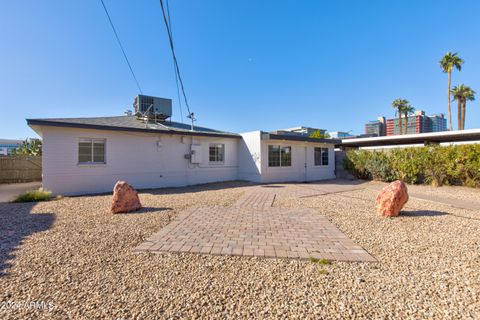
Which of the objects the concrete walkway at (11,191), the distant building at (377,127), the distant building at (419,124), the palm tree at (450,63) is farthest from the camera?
the distant building at (419,124)

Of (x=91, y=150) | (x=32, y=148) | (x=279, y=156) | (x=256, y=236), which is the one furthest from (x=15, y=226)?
(x=32, y=148)

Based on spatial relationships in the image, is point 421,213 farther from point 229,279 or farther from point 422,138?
point 422,138

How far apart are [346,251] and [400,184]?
10.8ft

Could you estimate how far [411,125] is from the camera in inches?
2135

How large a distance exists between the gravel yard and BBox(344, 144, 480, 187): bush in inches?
323

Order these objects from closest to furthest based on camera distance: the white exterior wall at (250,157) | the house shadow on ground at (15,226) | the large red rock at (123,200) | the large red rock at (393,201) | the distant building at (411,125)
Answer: the house shadow on ground at (15,226) < the large red rock at (393,201) < the large red rock at (123,200) < the white exterior wall at (250,157) < the distant building at (411,125)

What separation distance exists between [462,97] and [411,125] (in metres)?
31.9

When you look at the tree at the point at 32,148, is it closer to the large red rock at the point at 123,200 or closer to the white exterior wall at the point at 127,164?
the white exterior wall at the point at 127,164

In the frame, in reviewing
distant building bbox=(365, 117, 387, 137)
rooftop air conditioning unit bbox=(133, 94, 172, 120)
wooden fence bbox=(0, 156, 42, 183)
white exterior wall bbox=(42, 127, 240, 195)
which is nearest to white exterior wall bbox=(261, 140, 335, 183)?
white exterior wall bbox=(42, 127, 240, 195)

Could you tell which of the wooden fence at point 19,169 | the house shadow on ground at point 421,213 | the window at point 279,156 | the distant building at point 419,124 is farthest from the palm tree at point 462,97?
the wooden fence at point 19,169

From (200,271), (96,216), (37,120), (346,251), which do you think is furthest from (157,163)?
(346,251)

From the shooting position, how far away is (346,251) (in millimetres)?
3398

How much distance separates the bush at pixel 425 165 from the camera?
991cm

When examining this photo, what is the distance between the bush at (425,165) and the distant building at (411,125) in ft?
131
